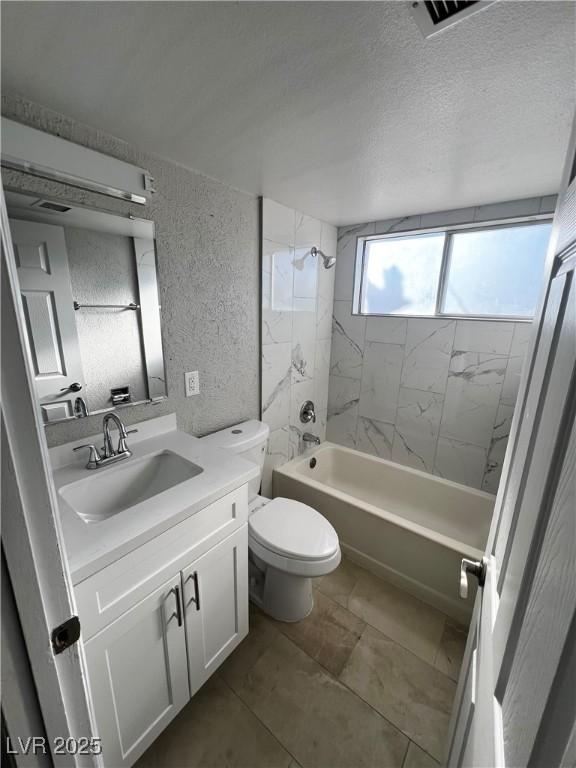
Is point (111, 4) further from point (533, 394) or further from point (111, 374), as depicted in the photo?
point (533, 394)

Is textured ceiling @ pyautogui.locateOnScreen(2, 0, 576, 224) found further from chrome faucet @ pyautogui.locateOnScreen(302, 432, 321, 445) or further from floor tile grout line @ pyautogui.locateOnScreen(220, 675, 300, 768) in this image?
floor tile grout line @ pyautogui.locateOnScreen(220, 675, 300, 768)

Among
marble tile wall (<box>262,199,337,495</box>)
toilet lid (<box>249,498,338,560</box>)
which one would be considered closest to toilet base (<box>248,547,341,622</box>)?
toilet lid (<box>249,498,338,560</box>)

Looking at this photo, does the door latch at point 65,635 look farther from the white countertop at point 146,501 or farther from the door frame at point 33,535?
the white countertop at point 146,501

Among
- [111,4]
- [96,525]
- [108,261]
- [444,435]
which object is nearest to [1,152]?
[108,261]

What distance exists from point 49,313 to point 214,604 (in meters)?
1.24

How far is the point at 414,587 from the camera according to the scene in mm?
1781

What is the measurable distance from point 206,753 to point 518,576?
1384 mm

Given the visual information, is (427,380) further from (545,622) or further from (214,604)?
(545,622)

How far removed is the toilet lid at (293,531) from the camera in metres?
1.43

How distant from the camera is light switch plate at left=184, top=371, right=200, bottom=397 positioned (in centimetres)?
156

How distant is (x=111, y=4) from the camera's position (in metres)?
0.62

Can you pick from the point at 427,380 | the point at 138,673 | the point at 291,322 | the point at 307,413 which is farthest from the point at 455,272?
the point at 138,673

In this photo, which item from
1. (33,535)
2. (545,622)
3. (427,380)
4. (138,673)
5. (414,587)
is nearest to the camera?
(545,622)

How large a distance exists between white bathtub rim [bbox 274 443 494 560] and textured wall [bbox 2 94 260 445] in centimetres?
63
